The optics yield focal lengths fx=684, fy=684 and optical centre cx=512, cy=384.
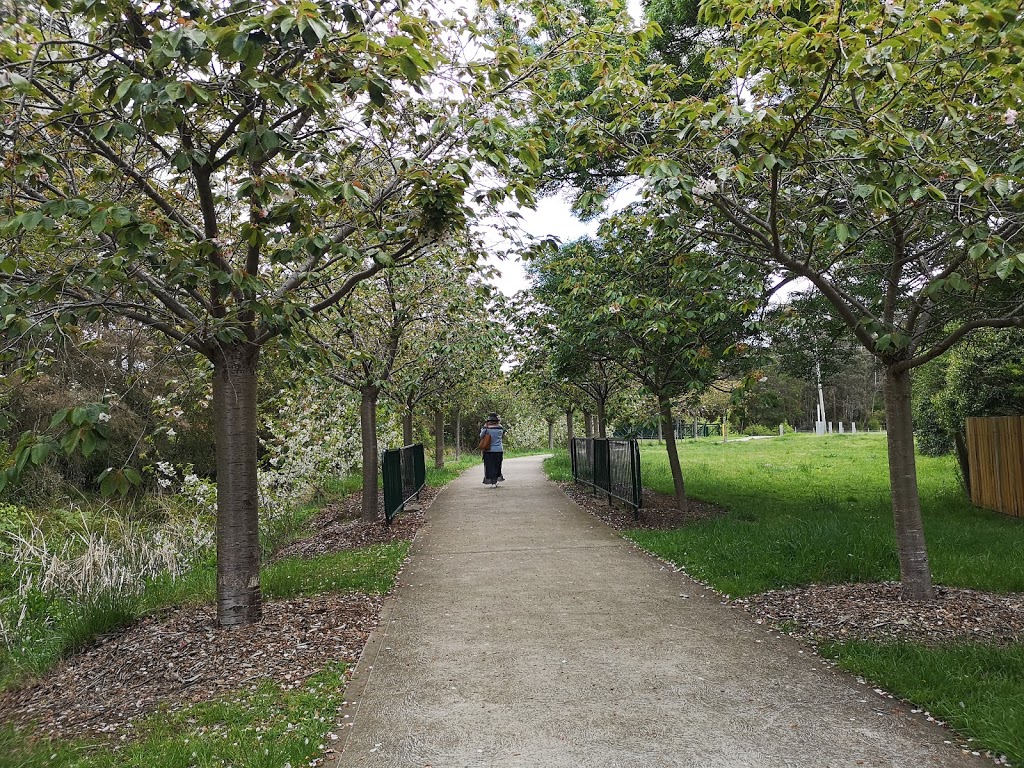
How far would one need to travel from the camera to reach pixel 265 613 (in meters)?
5.68

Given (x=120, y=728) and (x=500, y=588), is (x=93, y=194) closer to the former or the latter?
(x=120, y=728)

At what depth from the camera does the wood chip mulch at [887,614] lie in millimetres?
4641

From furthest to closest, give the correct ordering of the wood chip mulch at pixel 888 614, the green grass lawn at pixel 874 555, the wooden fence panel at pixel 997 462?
the wooden fence panel at pixel 997 462 → the wood chip mulch at pixel 888 614 → the green grass lawn at pixel 874 555

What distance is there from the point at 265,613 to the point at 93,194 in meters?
3.58

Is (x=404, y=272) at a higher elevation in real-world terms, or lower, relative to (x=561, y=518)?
higher

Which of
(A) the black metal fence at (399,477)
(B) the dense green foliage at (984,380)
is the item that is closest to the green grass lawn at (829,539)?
(B) the dense green foliage at (984,380)

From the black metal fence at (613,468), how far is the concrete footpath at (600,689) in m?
3.20

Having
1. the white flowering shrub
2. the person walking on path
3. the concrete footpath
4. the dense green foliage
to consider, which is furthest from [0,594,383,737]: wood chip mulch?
the person walking on path

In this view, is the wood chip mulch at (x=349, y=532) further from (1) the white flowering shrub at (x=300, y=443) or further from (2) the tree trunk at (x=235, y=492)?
(2) the tree trunk at (x=235, y=492)

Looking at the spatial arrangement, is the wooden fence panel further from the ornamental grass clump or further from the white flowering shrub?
the ornamental grass clump

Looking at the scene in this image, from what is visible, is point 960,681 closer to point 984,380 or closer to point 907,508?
point 907,508

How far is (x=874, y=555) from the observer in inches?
264

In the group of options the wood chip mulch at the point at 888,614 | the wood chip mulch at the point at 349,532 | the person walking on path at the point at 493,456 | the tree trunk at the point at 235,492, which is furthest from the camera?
the person walking on path at the point at 493,456

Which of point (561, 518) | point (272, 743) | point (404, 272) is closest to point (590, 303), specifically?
point (404, 272)
